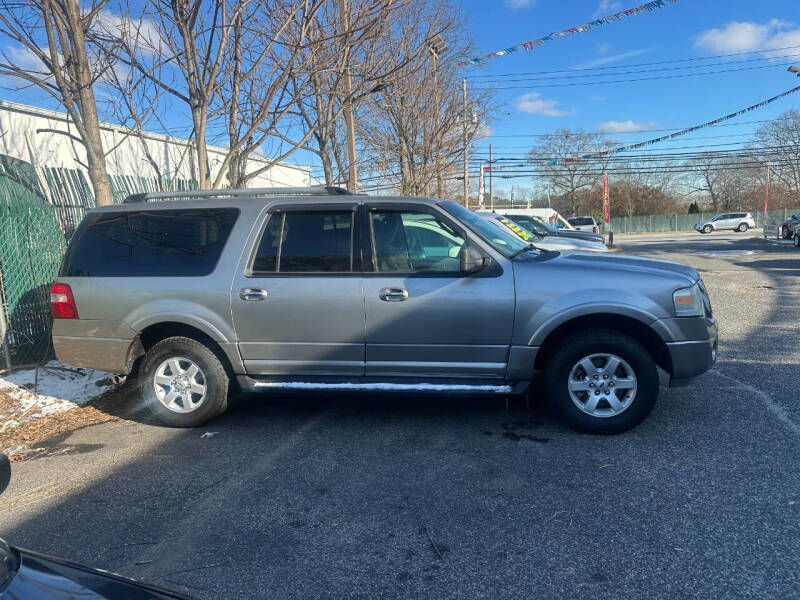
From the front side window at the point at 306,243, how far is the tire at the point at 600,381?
1.85 metres

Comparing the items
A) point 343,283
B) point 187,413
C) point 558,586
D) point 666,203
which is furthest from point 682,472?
point 666,203

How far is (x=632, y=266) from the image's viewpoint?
4234 millimetres

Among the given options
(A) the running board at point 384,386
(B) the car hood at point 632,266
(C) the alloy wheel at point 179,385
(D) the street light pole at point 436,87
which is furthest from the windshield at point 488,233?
(D) the street light pole at point 436,87

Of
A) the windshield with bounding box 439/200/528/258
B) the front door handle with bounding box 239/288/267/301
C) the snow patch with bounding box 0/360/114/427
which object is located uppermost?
the windshield with bounding box 439/200/528/258

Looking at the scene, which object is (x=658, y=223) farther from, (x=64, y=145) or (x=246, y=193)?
(x=246, y=193)

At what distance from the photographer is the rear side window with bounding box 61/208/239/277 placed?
181 inches

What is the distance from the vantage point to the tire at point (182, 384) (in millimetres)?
4582

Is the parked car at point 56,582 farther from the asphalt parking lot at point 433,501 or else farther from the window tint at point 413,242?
the window tint at point 413,242

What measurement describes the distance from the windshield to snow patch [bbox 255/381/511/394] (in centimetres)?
106

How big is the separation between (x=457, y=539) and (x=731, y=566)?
1.32 m

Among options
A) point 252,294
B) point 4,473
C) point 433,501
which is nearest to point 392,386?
point 433,501

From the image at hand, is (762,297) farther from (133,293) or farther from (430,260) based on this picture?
(133,293)

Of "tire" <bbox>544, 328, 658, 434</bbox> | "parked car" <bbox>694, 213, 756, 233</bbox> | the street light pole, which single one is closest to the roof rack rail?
"tire" <bbox>544, 328, 658, 434</bbox>

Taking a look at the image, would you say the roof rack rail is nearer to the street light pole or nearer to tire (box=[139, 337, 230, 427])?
tire (box=[139, 337, 230, 427])
